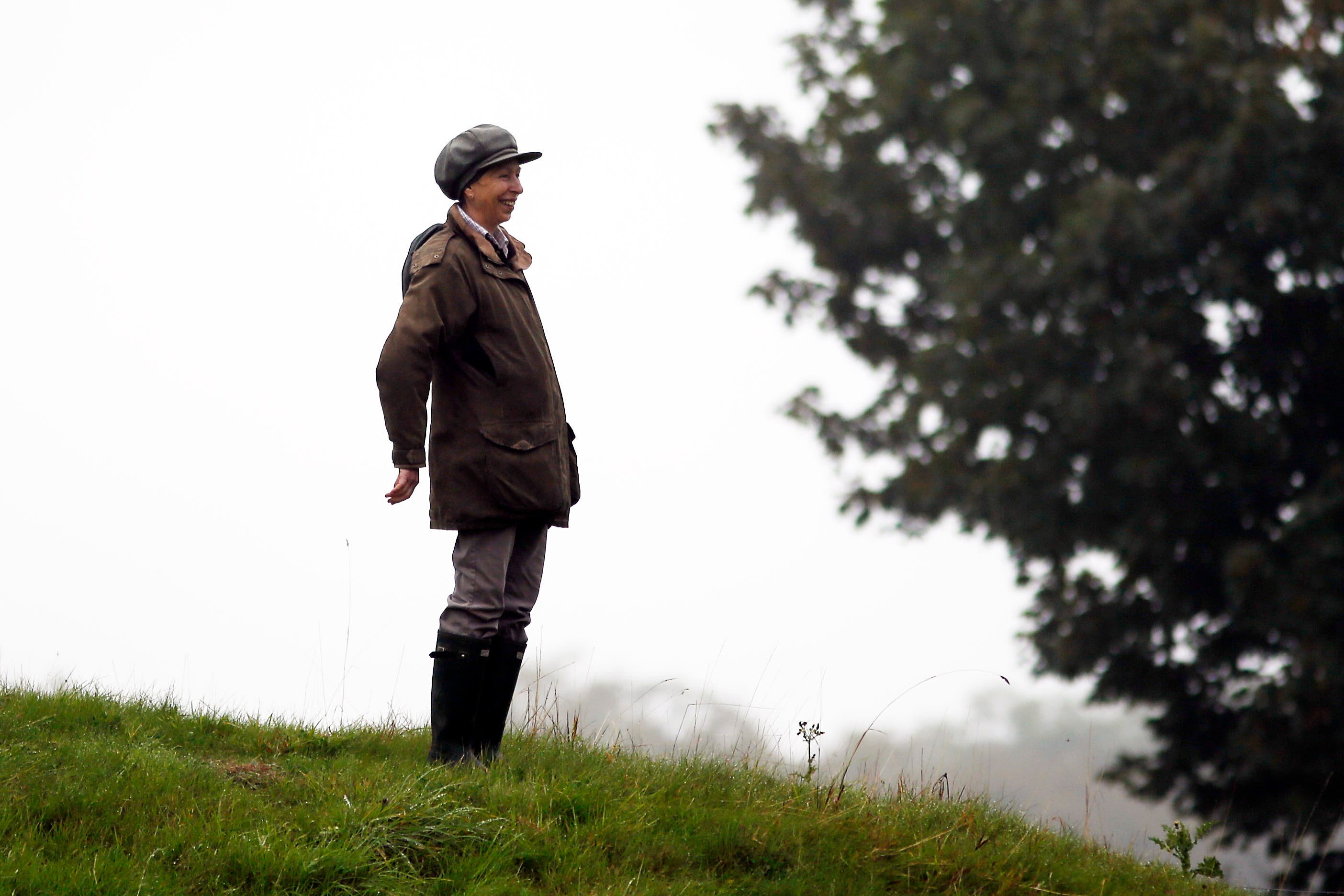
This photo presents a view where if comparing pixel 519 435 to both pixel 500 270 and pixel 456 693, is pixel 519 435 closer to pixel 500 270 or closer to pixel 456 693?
pixel 500 270

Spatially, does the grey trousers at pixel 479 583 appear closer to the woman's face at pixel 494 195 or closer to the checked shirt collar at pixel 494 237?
the checked shirt collar at pixel 494 237

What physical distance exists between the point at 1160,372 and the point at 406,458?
653 centimetres

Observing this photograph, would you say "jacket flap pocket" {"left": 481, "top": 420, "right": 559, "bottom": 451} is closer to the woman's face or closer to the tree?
the woman's face

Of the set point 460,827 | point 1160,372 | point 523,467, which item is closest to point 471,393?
point 523,467

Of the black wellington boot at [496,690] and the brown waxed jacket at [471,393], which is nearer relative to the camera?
the brown waxed jacket at [471,393]

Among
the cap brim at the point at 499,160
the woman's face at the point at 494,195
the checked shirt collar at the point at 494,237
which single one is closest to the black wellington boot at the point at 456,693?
the checked shirt collar at the point at 494,237

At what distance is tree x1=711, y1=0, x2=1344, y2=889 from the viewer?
8.09m

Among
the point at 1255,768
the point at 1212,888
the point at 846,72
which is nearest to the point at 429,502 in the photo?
the point at 1212,888

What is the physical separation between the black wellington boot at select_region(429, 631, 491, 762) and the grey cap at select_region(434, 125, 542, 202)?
5.71 feet

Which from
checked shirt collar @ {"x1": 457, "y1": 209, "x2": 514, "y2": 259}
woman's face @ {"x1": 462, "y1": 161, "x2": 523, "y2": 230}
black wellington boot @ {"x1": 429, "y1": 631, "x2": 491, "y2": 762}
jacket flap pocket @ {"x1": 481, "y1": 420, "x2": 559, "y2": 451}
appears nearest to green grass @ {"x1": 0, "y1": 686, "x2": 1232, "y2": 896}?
black wellington boot @ {"x1": 429, "y1": 631, "x2": 491, "y2": 762}

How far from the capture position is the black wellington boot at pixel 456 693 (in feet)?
13.6

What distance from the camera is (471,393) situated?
4.22 metres

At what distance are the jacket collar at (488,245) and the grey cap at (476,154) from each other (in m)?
0.13

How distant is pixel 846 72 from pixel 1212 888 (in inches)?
345
